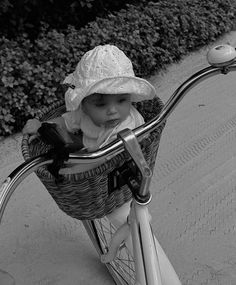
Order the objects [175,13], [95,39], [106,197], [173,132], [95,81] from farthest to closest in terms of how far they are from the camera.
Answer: [175,13]
[95,39]
[173,132]
[106,197]
[95,81]

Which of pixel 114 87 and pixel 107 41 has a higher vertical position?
pixel 114 87

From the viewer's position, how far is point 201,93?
375 cm

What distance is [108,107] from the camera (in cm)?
145

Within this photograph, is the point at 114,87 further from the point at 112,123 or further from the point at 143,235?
the point at 143,235

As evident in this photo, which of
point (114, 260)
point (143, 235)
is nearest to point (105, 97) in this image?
point (143, 235)

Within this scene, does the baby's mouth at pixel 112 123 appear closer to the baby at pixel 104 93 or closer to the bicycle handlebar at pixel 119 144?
the baby at pixel 104 93

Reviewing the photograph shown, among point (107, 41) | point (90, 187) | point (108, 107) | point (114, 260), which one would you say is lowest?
point (114, 260)

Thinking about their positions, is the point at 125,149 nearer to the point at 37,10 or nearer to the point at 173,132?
the point at 173,132

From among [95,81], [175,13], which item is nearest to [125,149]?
[95,81]

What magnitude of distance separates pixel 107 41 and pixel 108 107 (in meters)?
2.30

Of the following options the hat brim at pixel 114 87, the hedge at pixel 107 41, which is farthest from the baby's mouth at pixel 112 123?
the hedge at pixel 107 41

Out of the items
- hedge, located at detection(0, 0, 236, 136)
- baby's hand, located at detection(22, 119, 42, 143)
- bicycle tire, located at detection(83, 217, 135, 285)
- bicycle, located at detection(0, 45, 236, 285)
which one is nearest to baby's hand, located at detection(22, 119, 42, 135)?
baby's hand, located at detection(22, 119, 42, 143)

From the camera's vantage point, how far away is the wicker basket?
128cm

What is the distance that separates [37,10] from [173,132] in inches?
65.3
